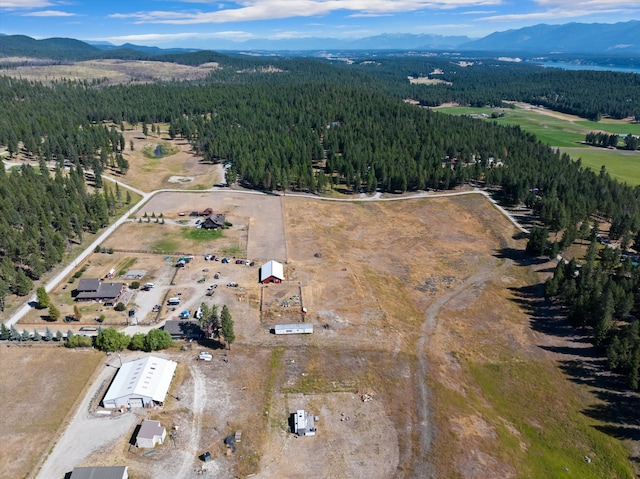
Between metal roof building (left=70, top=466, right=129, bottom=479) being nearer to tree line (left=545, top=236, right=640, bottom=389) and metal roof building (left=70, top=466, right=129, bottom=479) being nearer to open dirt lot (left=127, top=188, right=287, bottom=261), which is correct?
open dirt lot (left=127, top=188, right=287, bottom=261)

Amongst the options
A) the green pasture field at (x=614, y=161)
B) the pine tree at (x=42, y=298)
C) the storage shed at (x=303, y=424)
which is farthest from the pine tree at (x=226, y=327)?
the green pasture field at (x=614, y=161)

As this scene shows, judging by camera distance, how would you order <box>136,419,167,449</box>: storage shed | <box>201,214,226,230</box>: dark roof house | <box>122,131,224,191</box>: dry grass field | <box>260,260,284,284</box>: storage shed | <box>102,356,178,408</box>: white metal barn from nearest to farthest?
<box>136,419,167,449</box>: storage shed, <box>102,356,178,408</box>: white metal barn, <box>260,260,284,284</box>: storage shed, <box>201,214,226,230</box>: dark roof house, <box>122,131,224,191</box>: dry grass field

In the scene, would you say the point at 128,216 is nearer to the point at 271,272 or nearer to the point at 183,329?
the point at 271,272

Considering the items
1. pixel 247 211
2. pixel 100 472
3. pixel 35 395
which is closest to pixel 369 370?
pixel 100 472

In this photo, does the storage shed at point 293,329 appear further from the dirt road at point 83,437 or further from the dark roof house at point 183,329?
the dirt road at point 83,437

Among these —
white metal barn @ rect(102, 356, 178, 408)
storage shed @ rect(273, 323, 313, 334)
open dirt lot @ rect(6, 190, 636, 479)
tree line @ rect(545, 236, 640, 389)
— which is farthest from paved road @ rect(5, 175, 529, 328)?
storage shed @ rect(273, 323, 313, 334)

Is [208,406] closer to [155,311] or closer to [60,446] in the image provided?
[60,446]
